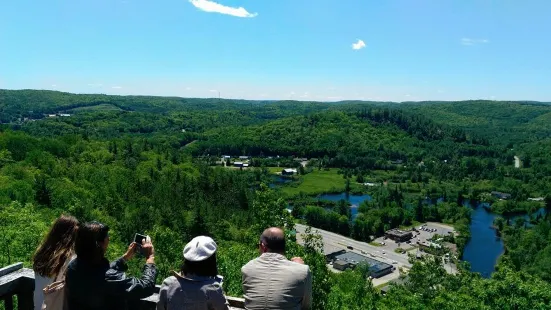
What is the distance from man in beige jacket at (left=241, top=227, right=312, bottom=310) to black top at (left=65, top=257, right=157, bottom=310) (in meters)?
0.94

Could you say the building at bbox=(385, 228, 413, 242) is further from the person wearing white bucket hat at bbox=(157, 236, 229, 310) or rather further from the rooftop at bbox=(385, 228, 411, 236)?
the person wearing white bucket hat at bbox=(157, 236, 229, 310)

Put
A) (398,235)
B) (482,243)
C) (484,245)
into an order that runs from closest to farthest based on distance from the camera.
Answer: (484,245), (482,243), (398,235)

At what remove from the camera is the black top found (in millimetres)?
3631

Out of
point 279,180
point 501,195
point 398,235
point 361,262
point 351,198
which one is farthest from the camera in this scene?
point 279,180

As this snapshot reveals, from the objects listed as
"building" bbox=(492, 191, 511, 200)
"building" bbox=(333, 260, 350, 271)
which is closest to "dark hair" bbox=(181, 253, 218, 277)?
"building" bbox=(333, 260, 350, 271)

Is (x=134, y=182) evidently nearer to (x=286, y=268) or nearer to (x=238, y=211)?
(x=238, y=211)

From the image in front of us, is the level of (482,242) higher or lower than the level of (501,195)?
higher

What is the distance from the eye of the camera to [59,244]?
13.1ft

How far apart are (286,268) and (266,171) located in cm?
10967

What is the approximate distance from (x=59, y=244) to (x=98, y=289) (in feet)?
2.19

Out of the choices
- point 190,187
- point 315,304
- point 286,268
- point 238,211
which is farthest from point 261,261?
point 190,187

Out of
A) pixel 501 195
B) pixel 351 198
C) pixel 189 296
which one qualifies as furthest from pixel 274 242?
pixel 501 195

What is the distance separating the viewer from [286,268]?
416cm

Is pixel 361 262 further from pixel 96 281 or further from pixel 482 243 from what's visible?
pixel 96 281
